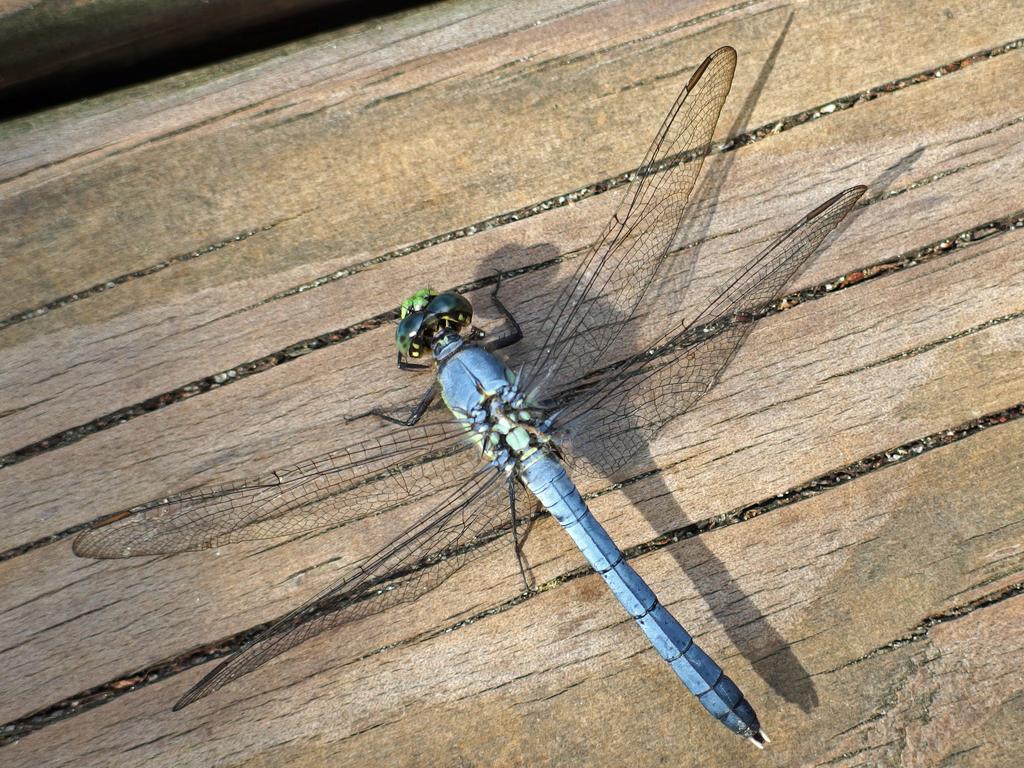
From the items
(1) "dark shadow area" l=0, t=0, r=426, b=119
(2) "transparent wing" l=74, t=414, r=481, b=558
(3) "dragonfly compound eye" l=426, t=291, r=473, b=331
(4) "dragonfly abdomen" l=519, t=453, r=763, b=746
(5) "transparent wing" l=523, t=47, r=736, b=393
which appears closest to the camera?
(4) "dragonfly abdomen" l=519, t=453, r=763, b=746

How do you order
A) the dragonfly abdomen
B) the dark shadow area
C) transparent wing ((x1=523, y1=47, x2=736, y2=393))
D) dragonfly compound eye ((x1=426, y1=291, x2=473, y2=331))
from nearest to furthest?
1. the dragonfly abdomen
2. dragonfly compound eye ((x1=426, y1=291, x2=473, y2=331))
3. transparent wing ((x1=523, y1=47, x2=736, y2=393))
4. the dark shadow area

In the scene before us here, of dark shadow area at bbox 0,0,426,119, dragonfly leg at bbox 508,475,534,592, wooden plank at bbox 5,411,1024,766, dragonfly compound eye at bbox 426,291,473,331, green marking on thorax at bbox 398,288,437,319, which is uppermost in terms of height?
dark shadow area at bbox 0,0,426,119

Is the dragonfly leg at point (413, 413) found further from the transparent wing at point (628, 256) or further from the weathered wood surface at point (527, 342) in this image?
the transparent wing at point (628, 256)

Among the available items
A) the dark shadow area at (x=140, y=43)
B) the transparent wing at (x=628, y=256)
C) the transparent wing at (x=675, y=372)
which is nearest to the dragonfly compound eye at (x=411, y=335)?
the transparent wing at (x=628, y=256)

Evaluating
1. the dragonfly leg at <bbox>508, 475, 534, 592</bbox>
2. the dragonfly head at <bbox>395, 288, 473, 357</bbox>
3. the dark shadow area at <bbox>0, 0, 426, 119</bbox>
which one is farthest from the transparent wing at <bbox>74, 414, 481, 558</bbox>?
the dark shadow area at <bbox>0, 0, 426, 119</bbox>

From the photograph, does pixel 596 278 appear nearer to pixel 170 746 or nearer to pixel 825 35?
pixel 825 35

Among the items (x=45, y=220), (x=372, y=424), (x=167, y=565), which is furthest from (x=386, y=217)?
(x=167, y=565)

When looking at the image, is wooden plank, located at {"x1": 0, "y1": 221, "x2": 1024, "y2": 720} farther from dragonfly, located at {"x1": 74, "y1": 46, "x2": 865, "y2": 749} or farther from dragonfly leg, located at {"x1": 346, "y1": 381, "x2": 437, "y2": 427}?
dragonfly leg, located at {"x1": 346, "y1": 381, "x2": 437, "y2": 427}

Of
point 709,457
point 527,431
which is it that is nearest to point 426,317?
point 527,431
